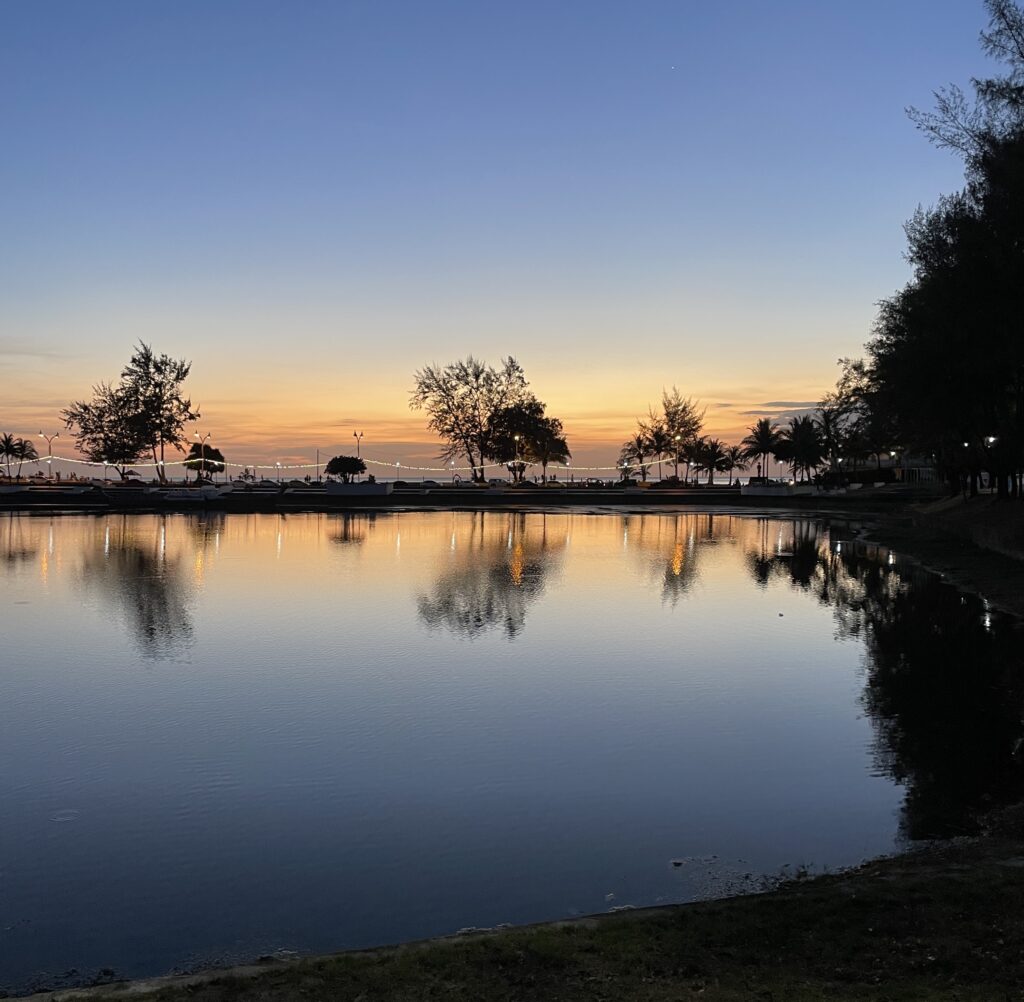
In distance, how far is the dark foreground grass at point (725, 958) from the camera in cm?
514

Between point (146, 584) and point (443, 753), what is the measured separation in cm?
1760

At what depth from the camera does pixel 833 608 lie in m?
22.6

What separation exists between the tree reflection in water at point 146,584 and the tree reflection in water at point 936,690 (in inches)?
448

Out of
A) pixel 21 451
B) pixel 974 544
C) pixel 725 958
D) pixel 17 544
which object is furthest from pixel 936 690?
pixel 21 451

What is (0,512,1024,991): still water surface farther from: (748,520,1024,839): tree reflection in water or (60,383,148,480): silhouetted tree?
(60,383,148,480): silhouetted tree

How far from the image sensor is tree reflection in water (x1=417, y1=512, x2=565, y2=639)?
66.2 feet

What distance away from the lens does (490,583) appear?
86.8ft

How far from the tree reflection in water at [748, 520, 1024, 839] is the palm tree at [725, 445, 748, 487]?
342 ft

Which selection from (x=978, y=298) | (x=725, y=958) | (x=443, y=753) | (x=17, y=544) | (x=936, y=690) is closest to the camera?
(x=725, y=958)

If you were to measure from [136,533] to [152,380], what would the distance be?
2513 inches

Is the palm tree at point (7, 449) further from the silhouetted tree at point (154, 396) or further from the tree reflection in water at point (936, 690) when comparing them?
the tree reflection in water at point (936, 690)

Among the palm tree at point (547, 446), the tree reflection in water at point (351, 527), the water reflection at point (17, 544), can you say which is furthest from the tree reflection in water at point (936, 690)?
the palm tree at point (547, 446)

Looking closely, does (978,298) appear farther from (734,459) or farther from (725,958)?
(734,459)

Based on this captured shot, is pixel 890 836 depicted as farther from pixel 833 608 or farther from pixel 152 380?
pixel 152 380
